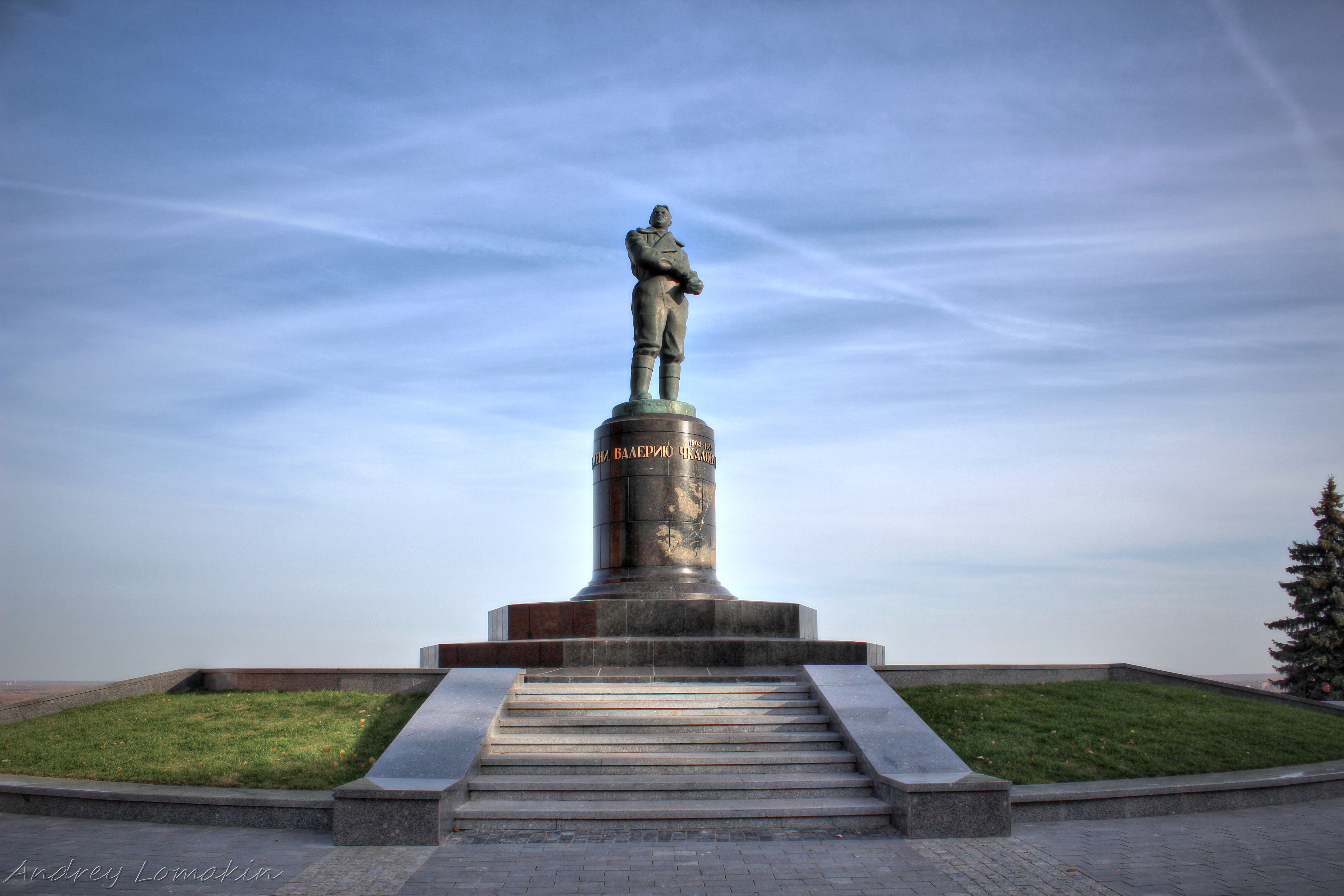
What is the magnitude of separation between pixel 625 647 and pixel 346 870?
583 cm

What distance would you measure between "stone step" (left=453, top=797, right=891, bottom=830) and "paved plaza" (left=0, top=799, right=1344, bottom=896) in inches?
5.3

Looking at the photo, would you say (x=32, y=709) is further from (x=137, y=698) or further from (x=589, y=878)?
(x=589, y=878)

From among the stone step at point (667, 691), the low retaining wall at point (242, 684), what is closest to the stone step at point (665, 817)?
the stone step at point (667, 691)

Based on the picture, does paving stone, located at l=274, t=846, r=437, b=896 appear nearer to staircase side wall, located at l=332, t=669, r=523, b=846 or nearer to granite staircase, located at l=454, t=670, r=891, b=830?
staircase side wall, located at l=332, t=669, r=523, b=846

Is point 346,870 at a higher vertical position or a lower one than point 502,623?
lower

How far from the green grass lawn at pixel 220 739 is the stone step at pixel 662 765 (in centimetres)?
148

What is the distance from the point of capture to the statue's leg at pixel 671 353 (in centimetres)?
1636

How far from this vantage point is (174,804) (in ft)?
26.6

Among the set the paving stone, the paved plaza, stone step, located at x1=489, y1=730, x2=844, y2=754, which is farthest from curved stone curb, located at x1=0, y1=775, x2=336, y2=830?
stone step, located at x1=489, y1=730, x2=844, y2=754

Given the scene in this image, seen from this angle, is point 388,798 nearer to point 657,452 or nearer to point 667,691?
point 667,691

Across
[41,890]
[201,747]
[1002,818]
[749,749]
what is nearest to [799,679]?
[749,749]

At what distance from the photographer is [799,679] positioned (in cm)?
1107

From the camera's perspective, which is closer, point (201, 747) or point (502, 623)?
point (201, 747)

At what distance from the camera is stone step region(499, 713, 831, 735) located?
9.54 meters
